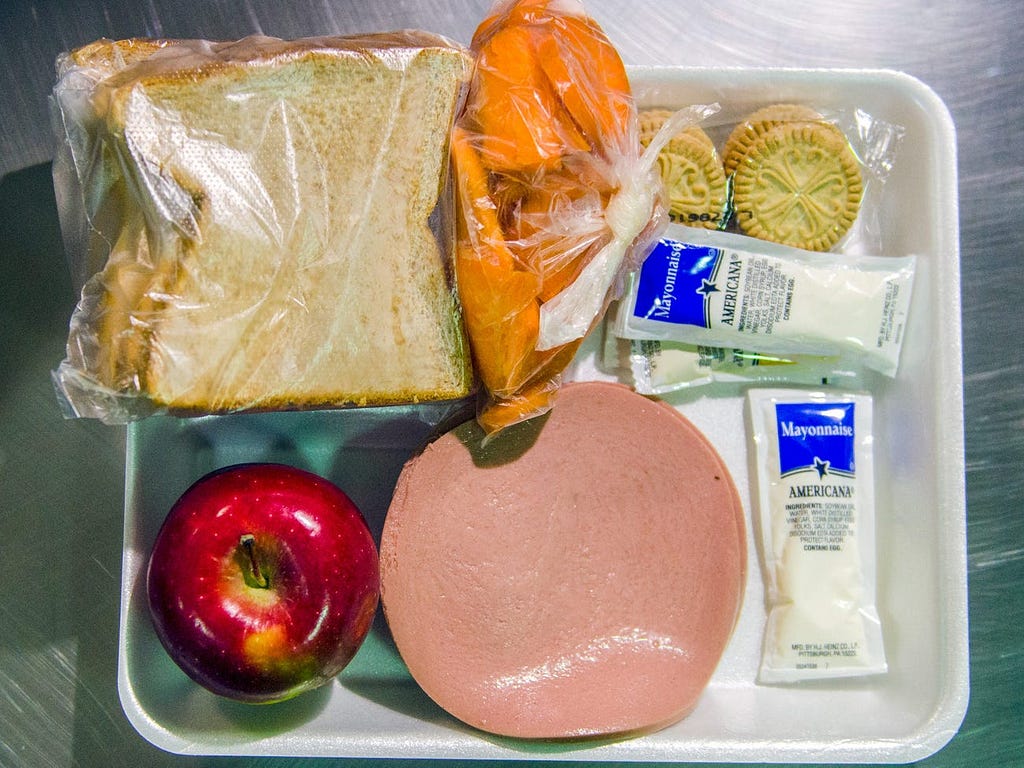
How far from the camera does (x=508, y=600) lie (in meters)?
0.73

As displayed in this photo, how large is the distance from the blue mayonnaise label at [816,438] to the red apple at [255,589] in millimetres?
411

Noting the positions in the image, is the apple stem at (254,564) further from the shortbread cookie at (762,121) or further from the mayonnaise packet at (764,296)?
the shortbread cookie at (762,121)

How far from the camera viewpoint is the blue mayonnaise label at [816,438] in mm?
795

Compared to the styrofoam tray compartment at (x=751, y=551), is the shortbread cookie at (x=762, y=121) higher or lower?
higher

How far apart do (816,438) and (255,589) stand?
52cm

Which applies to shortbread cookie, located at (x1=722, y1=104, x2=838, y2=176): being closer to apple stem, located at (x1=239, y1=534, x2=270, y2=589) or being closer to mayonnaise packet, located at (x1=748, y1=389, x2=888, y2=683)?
mayonnaise packet, located at (x1=748, y1=389, x2=888, y2=683)

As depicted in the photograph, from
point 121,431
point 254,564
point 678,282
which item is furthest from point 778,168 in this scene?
point 121,431

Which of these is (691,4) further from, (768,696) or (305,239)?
(768,696)

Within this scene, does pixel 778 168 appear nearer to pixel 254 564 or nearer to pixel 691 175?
pixel 691 175

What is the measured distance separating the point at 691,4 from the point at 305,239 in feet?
1.63

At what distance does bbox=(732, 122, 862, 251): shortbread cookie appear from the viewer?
2.49ft

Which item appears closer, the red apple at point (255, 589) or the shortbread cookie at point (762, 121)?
the red apple at point (255, 589)

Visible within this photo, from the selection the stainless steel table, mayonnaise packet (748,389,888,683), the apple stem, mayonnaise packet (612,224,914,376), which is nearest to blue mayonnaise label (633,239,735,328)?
mayonnaise packet (612,224,914,376)

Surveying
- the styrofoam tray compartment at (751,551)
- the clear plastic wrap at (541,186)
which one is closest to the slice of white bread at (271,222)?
the clear plastic wrap at (541,186)
